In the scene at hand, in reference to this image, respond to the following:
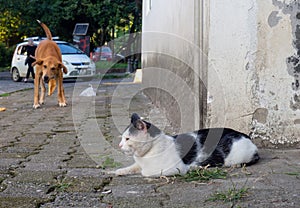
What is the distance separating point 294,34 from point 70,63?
13.8 metres

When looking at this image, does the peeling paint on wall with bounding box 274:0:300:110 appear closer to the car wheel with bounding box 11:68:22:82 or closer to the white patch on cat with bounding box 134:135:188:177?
the white patch on cat with bounding box 134:135:188:177

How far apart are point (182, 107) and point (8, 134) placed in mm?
2085

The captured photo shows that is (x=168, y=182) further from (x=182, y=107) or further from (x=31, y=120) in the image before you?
(x=31, y=120)

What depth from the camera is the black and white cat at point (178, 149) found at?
3350 mm

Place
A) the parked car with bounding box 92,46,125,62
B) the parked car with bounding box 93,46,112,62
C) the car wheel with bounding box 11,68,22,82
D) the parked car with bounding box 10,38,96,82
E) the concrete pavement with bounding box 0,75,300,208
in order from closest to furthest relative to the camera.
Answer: the concrete pavement with bounding box 0,75,300,208
the parked car with bounding box 10,38,96,82
the car wheel with bounding box 11,68,22,82
the parked car with bounding box 92,46,125,62
the parked car with bounding box 93,46,112,62

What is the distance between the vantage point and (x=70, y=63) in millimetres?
17359

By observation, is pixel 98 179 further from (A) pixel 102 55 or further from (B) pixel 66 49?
(A) pixel 102 55

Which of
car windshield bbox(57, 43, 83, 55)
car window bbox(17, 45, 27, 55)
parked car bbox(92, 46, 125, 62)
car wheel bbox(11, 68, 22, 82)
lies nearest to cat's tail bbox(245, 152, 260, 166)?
car windshield bbox(57, 43, 83, 55)

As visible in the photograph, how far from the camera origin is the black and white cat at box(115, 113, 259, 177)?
3.35 metres

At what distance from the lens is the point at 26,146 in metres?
4.80

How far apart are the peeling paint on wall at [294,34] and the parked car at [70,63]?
1344 centimetres

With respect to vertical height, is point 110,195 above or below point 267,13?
below

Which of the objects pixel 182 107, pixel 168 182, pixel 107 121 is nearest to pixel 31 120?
pixel 107 121

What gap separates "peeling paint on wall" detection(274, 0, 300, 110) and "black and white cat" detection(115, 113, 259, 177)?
2.75 ft
